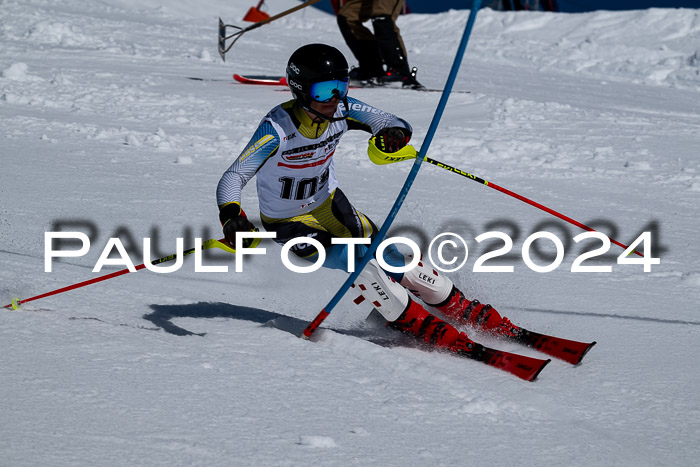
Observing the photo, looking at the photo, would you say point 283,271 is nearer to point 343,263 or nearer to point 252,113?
point 343,263

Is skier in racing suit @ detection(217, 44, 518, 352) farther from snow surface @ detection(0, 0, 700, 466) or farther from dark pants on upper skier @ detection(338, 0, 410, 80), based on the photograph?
dark pants on upper skier @ detection(338, 0, 410, 80)

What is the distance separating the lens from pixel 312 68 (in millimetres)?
3463

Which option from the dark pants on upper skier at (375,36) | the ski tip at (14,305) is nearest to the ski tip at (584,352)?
the ski tip at (14,305)

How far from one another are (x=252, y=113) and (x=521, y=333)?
5649mm

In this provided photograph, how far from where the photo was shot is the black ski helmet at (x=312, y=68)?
11.4 feet

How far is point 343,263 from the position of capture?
Answer: 3.79 metres

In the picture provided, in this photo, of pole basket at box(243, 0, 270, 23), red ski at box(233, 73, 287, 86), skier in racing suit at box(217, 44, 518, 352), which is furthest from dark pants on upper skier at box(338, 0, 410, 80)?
pole basket at box(243, 0, 270, 23)

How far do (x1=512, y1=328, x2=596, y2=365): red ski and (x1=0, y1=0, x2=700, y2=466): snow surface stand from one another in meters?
0.06

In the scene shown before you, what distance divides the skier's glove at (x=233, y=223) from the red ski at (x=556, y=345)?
1.42m

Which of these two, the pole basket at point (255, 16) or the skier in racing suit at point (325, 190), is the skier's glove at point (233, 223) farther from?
the pole basket at point (255, 16)

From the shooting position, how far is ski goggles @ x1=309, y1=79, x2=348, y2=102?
350 centimetres

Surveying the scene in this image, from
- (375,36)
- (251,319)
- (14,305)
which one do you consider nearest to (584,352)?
(251,319)

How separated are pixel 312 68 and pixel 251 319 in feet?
4.25
